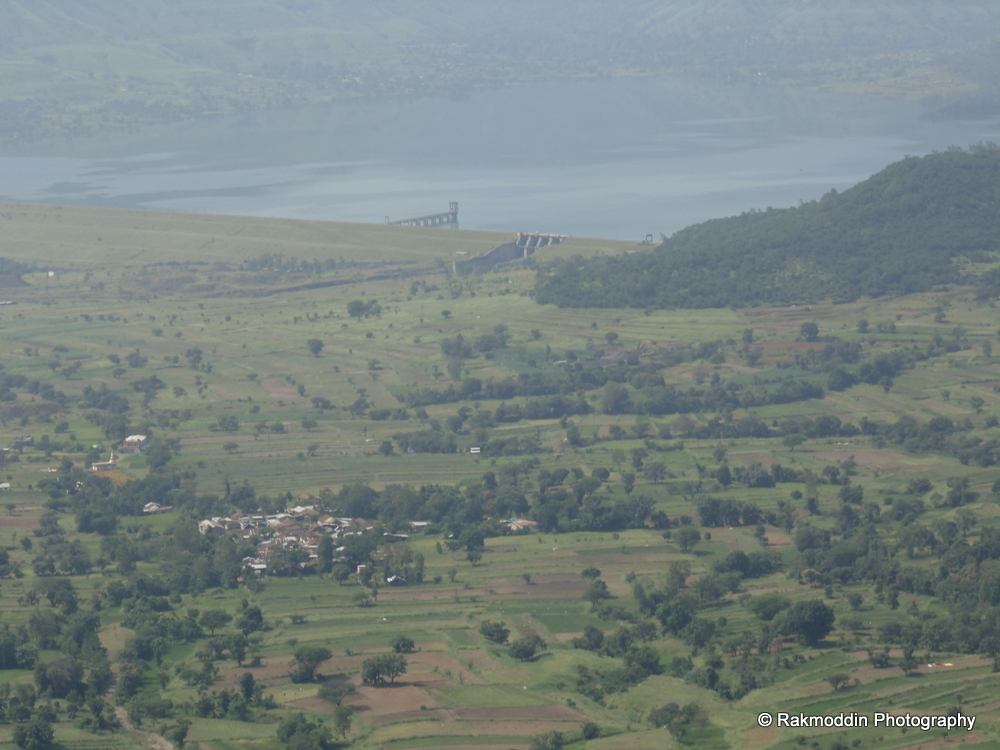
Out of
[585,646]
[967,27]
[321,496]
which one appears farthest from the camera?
[967,27]

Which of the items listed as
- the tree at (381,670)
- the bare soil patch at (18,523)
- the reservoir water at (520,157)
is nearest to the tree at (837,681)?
the tree at (381,670)

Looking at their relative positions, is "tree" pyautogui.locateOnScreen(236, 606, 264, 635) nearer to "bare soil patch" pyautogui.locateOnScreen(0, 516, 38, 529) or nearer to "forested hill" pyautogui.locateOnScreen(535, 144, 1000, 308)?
"bare soil patch" pyautogui.locateOnScreen(0, 516, 38, 529)

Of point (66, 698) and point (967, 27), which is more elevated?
point (967, 27)

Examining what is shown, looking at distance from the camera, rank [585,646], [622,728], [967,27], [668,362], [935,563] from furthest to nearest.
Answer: [967,27] → [668,362] → [935,563] → [585,646] → [622,728]

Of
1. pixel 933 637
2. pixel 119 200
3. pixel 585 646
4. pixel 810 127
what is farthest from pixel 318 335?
pixel 810 127

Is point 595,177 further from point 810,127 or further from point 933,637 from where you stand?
point 933,637

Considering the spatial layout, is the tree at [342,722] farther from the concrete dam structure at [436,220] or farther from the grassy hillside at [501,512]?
the concrete dam structure at [436,220]

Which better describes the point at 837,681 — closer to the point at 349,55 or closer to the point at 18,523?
the point at 18,523

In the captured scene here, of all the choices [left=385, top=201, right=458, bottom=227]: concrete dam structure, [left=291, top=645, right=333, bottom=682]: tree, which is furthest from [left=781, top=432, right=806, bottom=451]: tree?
[left=385, top=201, right=458, bottom=227]: concrete dam structure

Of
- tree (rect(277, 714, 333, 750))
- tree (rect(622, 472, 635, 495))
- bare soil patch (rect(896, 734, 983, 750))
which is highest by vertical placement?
tree (rect(622, 472, 635, 495))
